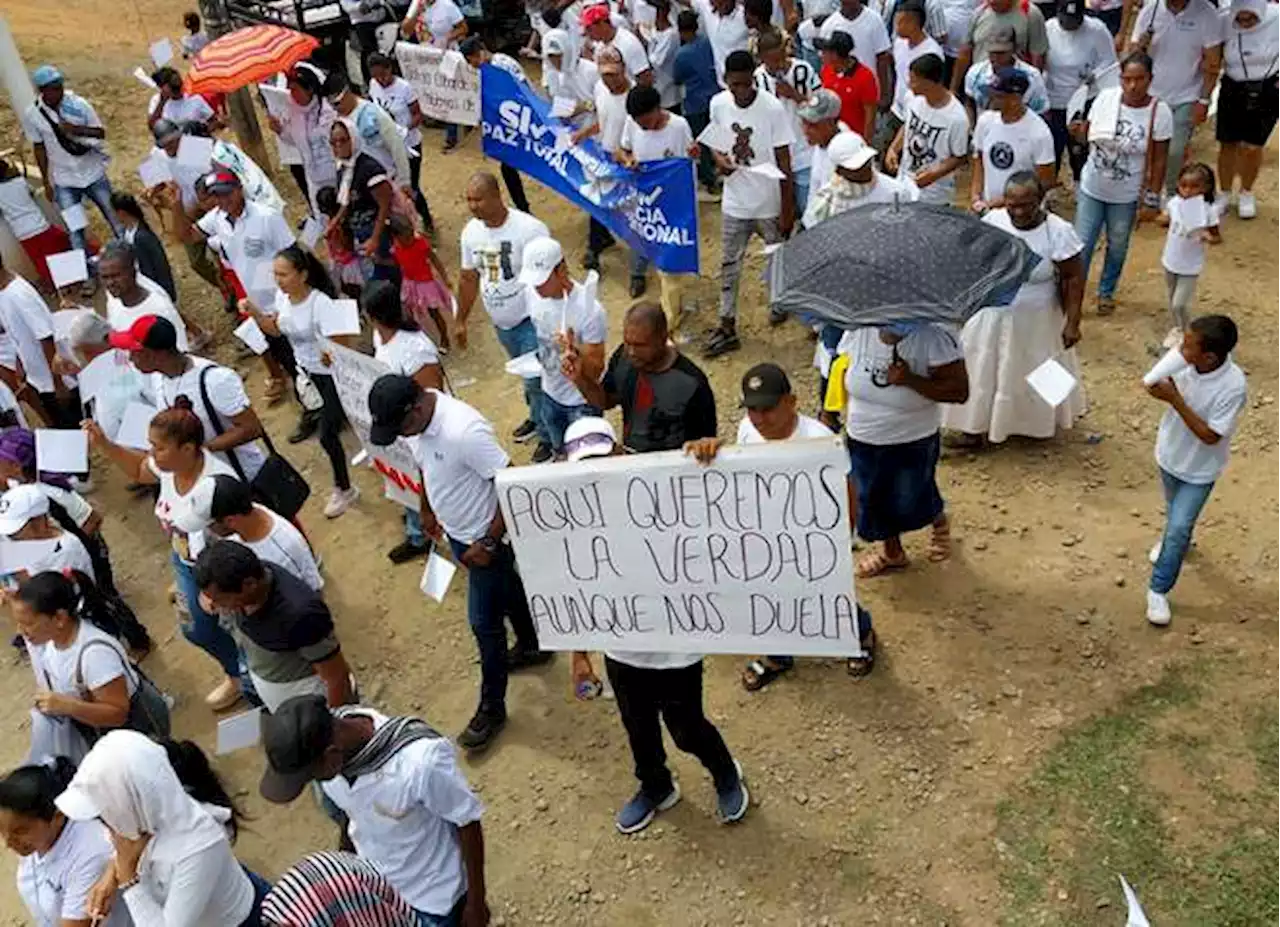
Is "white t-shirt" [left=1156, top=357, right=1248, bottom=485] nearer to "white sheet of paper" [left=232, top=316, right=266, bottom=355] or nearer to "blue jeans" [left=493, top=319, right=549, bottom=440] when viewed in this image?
"blue jeans" [left=493, top=319, right=549, bottom=440]

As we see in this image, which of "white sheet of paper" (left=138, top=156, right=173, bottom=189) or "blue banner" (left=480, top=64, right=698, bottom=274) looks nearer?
"blue banner" (left=480, top=64, right=698, bottom=274)

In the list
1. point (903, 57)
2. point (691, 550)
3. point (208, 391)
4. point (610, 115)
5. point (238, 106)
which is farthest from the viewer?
point (238, 106)

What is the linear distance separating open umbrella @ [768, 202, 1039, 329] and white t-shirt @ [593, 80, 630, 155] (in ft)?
13.6

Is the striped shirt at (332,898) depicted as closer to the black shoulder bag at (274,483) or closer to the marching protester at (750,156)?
the black shoulder bag at (274,483)

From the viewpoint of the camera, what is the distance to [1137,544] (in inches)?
259

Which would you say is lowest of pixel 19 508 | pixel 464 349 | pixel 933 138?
pixel 464 349

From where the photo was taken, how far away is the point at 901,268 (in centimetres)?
523

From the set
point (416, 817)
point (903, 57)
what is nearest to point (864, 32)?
point (903, 57)

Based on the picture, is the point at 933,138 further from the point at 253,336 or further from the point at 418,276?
the point at 253,336

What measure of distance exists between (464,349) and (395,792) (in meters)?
6.24

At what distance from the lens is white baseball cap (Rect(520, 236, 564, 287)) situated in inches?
259

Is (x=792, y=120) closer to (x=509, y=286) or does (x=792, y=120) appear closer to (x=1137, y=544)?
(x=509, y=286)

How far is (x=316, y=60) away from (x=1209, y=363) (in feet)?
38.0

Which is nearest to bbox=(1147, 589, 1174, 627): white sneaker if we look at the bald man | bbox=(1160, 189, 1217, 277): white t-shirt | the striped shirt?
bbox=(1160, 189, 1217, 277): white t-shirt
